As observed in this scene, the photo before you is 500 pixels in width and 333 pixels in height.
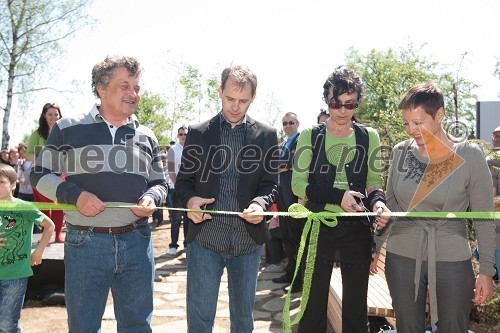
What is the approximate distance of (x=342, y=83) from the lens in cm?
328

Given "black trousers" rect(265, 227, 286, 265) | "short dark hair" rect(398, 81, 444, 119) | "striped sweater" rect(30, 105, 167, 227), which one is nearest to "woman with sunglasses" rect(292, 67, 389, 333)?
"short dark hair" rect(398, 81, 444, 119)

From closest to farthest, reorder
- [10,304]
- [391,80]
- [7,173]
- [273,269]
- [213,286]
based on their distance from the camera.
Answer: [213,286] < [10,304] < [7,173] < [273,269] < [391,80]

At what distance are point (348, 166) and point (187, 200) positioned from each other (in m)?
1.15

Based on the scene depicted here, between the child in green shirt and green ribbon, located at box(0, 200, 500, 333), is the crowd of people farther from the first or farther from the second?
the child in green shirt

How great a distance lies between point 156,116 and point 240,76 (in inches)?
1186

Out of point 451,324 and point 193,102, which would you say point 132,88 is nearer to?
point 451,324

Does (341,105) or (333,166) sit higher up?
(341,105)

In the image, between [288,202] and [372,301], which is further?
[288,202]

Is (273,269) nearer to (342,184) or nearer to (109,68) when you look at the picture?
(342,184)

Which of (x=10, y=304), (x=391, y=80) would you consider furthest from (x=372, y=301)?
(x=391, y=80)

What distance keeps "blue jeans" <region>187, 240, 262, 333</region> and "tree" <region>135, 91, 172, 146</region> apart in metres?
28.6

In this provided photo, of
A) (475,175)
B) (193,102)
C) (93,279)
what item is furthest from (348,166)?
(193,102)

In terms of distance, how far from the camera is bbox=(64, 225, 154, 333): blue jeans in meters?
2.77

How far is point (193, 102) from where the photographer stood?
30719mm
